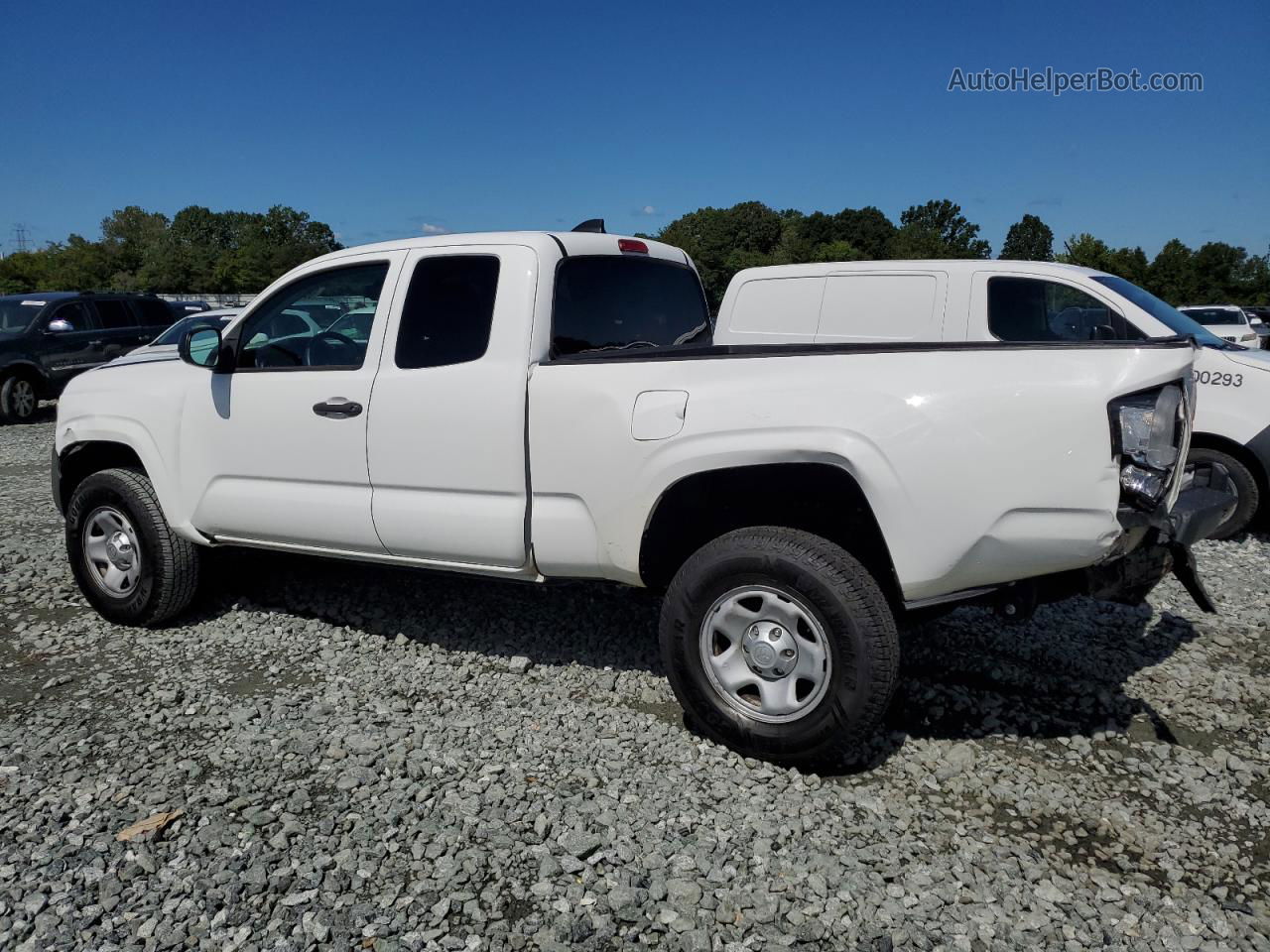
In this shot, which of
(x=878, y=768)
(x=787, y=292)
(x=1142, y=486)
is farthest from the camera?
(x=787, y=292)

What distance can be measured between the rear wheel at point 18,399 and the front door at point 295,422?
11.3 m

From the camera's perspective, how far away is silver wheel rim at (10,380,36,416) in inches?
526

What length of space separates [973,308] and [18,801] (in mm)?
6044

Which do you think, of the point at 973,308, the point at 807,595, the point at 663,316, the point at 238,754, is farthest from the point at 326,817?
the point at 973,308

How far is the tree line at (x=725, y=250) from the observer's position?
186ft

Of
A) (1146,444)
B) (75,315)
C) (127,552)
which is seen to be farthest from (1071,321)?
(75,315)

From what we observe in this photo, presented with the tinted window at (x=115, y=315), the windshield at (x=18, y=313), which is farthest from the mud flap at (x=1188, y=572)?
the tinted window at (x=115, y=315)

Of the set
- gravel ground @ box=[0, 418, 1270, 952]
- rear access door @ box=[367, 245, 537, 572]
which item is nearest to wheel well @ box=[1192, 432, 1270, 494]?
gravel ground @ box=[0, 418, 1270, 952]

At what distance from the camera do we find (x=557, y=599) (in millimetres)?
5129

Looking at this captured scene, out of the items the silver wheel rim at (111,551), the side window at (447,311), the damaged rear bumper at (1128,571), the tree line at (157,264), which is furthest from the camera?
the tree line at (157,264)

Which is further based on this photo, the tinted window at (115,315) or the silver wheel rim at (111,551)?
the tinted window at (115,315)

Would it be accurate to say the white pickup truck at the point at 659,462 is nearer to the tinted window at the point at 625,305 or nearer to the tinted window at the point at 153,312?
the tinted window at the point at 625,305

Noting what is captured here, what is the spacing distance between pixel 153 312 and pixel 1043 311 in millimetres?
14500

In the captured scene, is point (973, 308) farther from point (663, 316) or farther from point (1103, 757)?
point (1103, 757)
